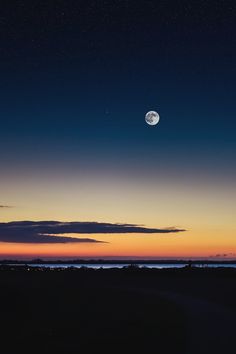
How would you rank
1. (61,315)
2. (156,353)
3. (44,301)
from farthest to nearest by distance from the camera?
(44,301) → (61,315) → (156,353)

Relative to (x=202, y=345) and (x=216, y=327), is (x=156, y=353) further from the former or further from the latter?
(x=216, y=327)

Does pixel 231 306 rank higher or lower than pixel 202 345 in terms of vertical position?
higher

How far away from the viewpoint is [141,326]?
16.5 meters

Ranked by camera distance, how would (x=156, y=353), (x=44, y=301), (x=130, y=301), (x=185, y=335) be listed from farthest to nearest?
(x=44, y=301), (x=130, y=301), (x=185, y=335), (x=156, y=353)

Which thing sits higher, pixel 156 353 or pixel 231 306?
pixel 231 306

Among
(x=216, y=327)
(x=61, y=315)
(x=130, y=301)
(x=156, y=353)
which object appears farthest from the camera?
(x=130, y=301)

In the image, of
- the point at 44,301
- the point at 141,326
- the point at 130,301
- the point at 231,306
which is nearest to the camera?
the point at 141,326

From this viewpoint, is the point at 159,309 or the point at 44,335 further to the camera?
the point at 159,309

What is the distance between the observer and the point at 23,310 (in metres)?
23.3

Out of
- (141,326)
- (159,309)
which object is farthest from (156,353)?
(159,309)

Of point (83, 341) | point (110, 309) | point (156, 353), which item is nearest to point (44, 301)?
point (110, 309)

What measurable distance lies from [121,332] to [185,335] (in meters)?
2.36

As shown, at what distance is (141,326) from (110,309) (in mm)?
5563

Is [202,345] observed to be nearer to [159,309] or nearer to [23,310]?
[159,309]
